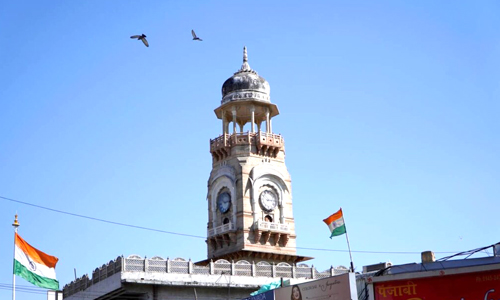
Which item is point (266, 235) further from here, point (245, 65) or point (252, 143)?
point (245, 65)

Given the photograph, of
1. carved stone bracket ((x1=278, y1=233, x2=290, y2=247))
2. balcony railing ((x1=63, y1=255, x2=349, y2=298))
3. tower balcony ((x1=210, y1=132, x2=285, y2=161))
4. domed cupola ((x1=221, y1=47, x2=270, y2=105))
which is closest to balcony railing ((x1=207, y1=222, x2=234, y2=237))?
carved stone bracket ((x1=278, y1=233, x2=290, y2=247))

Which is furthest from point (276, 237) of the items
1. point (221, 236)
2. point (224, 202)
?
point (224, 202)

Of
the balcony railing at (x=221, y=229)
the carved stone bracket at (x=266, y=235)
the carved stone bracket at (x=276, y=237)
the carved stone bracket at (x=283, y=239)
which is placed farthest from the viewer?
the carved stone bracket at (x=283, y=239)

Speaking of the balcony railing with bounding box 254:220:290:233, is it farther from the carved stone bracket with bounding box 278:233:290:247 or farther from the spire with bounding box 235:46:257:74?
the spire with bounding box 235:46:257:74

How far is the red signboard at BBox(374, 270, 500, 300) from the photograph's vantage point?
80.5ft

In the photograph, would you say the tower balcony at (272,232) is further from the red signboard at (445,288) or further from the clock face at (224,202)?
the red signboard at (445,288)

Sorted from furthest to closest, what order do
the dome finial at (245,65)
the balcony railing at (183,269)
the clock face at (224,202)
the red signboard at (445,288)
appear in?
the dome finial at (245,65) < the clock face at (224,202) < the balcony railing at (183,269) < the red signboard at (445,288)

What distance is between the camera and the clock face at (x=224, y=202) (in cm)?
6091

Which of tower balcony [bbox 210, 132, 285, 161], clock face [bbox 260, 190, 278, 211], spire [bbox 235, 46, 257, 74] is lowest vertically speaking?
clock face [bbox 260, 190, 278, 211]

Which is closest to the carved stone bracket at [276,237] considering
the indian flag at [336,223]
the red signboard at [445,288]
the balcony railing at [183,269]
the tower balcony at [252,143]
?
the tower balcony at [252,143]

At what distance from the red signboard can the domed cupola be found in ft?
122

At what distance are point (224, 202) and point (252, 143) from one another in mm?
5270

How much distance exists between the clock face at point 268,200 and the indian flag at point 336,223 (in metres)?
23.4

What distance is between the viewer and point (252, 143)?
62.2m
